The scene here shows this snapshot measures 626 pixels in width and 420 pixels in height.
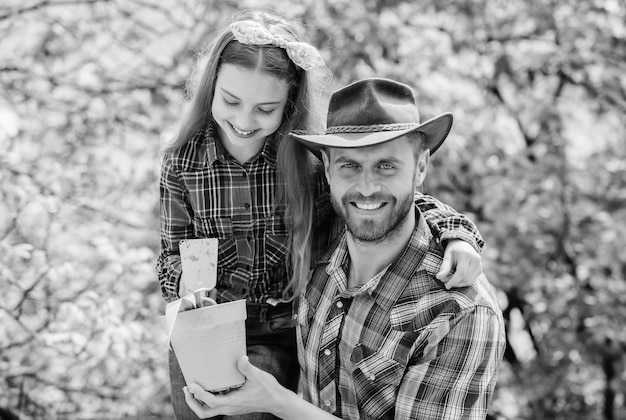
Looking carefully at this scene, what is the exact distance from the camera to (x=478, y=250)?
85.1 inches

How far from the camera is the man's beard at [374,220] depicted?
2104mm

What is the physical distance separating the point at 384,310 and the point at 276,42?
0.83 meters

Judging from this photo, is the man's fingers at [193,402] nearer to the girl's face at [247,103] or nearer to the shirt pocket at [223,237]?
the shirt pocket at [223,237]

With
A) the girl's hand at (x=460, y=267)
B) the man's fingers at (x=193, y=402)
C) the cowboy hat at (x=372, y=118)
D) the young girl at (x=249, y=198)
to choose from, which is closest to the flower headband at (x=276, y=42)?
the young girl at (x=249, y=198)

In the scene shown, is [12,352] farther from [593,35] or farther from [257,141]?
[593,35]

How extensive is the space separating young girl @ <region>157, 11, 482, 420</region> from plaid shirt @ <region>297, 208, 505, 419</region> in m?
0.10

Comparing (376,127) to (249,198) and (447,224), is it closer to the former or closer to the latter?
(447,224)

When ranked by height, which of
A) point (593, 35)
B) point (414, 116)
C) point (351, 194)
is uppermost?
point (593, 35)

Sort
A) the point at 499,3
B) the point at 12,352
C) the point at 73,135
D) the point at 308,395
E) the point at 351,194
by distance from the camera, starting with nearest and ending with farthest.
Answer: the point at 351,194 < the point at 308,395 < the point at 12,352 < the point at 73,135 < the point at 499,3

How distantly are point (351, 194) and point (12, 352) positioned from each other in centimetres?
251

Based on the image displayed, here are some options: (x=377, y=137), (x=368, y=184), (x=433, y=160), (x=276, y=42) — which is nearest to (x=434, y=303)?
(x=368, y=184)

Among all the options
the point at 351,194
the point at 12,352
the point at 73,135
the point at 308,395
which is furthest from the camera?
the point at 73,135

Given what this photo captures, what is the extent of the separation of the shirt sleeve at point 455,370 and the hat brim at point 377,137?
1.66ft

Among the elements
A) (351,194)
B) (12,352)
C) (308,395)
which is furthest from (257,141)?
(12,352)
